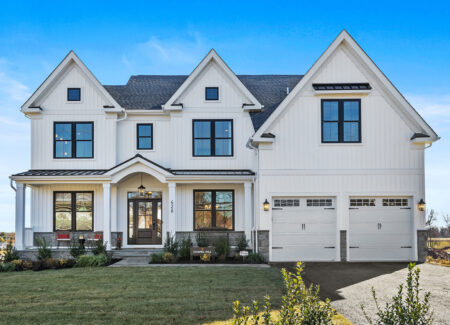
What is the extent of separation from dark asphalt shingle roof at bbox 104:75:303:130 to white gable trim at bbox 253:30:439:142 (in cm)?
242

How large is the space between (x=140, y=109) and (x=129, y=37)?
4485 millimetres

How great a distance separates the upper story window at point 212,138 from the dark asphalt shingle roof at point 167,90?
4.92 ft

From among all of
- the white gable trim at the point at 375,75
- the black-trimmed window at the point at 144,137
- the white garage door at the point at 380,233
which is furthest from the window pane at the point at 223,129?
the white garage door at the point at 380,233

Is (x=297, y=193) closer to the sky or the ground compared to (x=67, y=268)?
closer to the sky

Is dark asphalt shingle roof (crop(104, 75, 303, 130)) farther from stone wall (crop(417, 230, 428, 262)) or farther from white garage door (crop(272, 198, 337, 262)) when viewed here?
stone wall (crop(417, 230, 428, 262))

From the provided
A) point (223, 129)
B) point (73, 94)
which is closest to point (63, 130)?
point (73, 94)

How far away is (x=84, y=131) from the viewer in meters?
17.7

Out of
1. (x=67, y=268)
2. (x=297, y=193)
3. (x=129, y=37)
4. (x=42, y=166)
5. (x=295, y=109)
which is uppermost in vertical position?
(x=129, y=37)

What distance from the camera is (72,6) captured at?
1661cm

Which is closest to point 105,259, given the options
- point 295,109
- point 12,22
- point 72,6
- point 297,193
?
point 297,193

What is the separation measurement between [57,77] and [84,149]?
3.61 m

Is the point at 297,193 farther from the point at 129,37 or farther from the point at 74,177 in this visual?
the point at 129,37

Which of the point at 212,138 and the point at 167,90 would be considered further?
the point at 167,90

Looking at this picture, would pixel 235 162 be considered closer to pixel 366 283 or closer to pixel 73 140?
pixel 73 140
